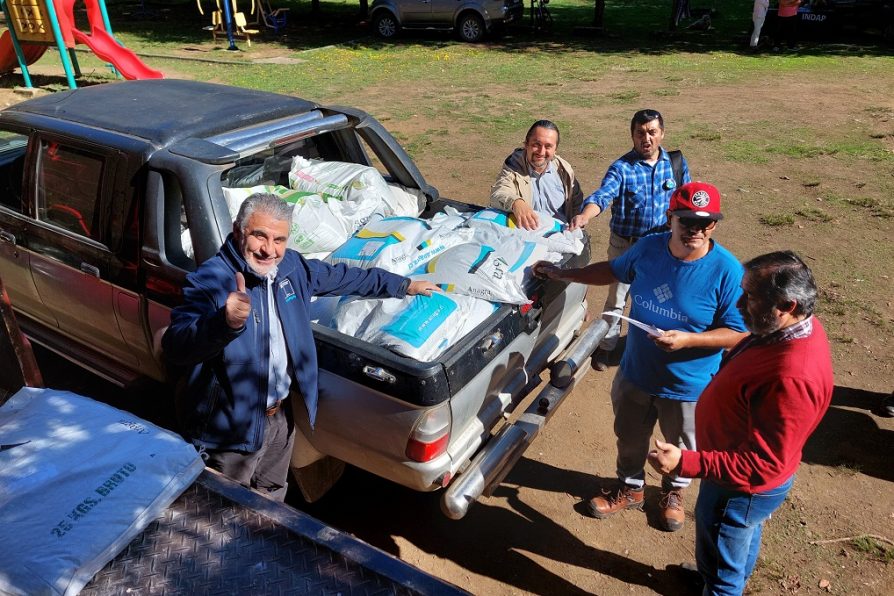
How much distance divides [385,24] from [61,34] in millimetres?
10043

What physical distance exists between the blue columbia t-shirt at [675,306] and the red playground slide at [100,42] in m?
12.3

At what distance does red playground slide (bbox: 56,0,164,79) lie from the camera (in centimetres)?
1280

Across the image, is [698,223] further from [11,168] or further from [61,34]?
[61,34]

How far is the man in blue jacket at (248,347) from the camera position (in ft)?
8.82

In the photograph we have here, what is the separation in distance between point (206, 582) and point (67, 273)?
261cm

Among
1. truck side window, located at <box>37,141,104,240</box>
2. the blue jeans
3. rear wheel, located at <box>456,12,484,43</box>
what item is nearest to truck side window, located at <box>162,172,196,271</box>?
truck side window, located at <box>37,141,104,240</box>

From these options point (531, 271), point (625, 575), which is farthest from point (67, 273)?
point (625, 575)

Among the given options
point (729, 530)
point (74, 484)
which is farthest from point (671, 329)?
point (74, 484)

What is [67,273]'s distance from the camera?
12.9ft

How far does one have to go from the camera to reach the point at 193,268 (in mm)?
3426

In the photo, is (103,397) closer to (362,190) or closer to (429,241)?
(362,190)

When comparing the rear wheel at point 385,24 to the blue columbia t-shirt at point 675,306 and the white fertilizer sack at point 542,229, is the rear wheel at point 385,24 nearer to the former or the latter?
the white fertilizer sack at point 542,229

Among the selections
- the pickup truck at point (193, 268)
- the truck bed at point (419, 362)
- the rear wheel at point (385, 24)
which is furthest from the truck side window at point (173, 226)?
the rear wheel at point (385, 24)

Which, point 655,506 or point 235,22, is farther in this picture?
point 235,22
